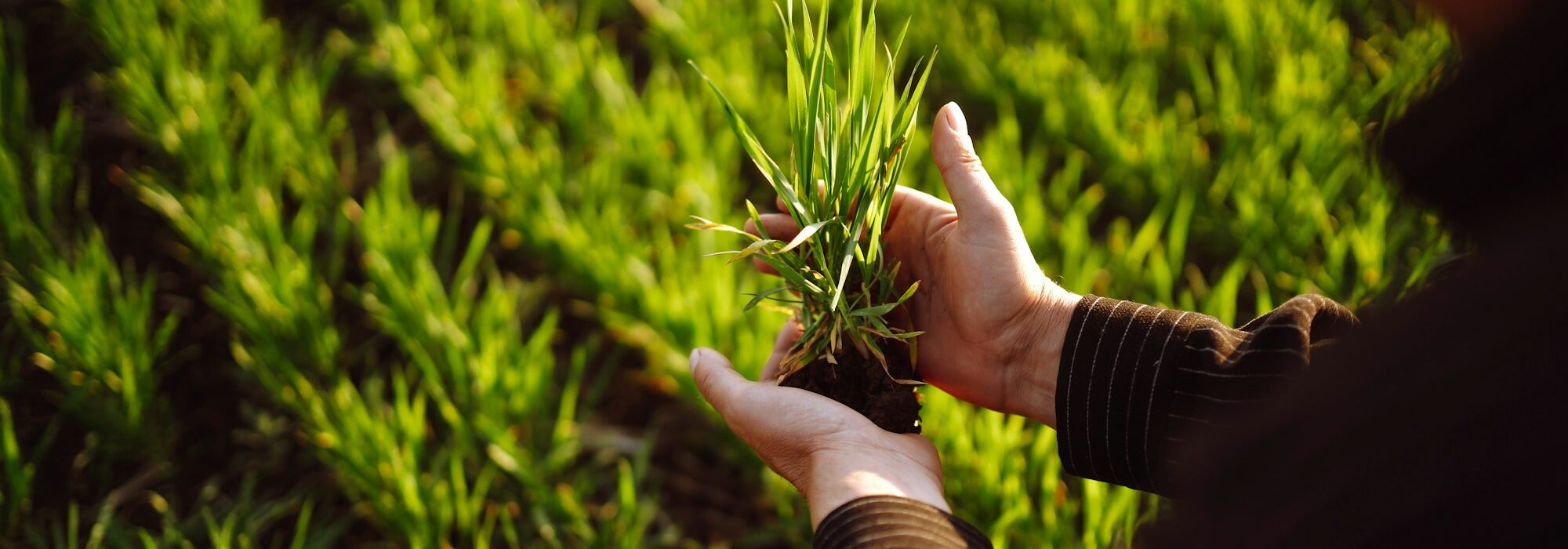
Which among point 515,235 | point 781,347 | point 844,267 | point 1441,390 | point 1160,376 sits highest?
point 1441,390

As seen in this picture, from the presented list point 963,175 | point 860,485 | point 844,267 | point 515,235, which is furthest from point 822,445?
point 515,235

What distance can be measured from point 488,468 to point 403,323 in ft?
1.05

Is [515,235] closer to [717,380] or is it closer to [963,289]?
[717,380]

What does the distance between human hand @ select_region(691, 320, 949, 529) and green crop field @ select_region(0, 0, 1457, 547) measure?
0.24 m

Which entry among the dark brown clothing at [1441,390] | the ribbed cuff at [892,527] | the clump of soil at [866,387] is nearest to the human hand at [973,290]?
the clump of soil at [866,387]

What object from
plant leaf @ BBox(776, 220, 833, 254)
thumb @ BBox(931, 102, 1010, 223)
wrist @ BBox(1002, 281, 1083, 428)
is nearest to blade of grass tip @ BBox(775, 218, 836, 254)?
plant leaf @ BBox(776, 220, 833, 254)

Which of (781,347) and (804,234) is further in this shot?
(781,347)

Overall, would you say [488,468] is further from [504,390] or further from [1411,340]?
[1411,340]

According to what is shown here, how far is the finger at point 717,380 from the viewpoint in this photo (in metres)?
1.16

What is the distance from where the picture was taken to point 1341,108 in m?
1.87

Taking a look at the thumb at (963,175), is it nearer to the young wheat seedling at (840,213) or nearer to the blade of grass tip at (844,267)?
the young wheat seedling at (840,213)

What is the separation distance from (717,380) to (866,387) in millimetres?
209

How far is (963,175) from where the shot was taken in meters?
1.12

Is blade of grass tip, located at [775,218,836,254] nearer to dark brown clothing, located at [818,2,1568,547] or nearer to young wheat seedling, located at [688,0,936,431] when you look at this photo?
young wheat seedling, located at [688,0,936,431]
